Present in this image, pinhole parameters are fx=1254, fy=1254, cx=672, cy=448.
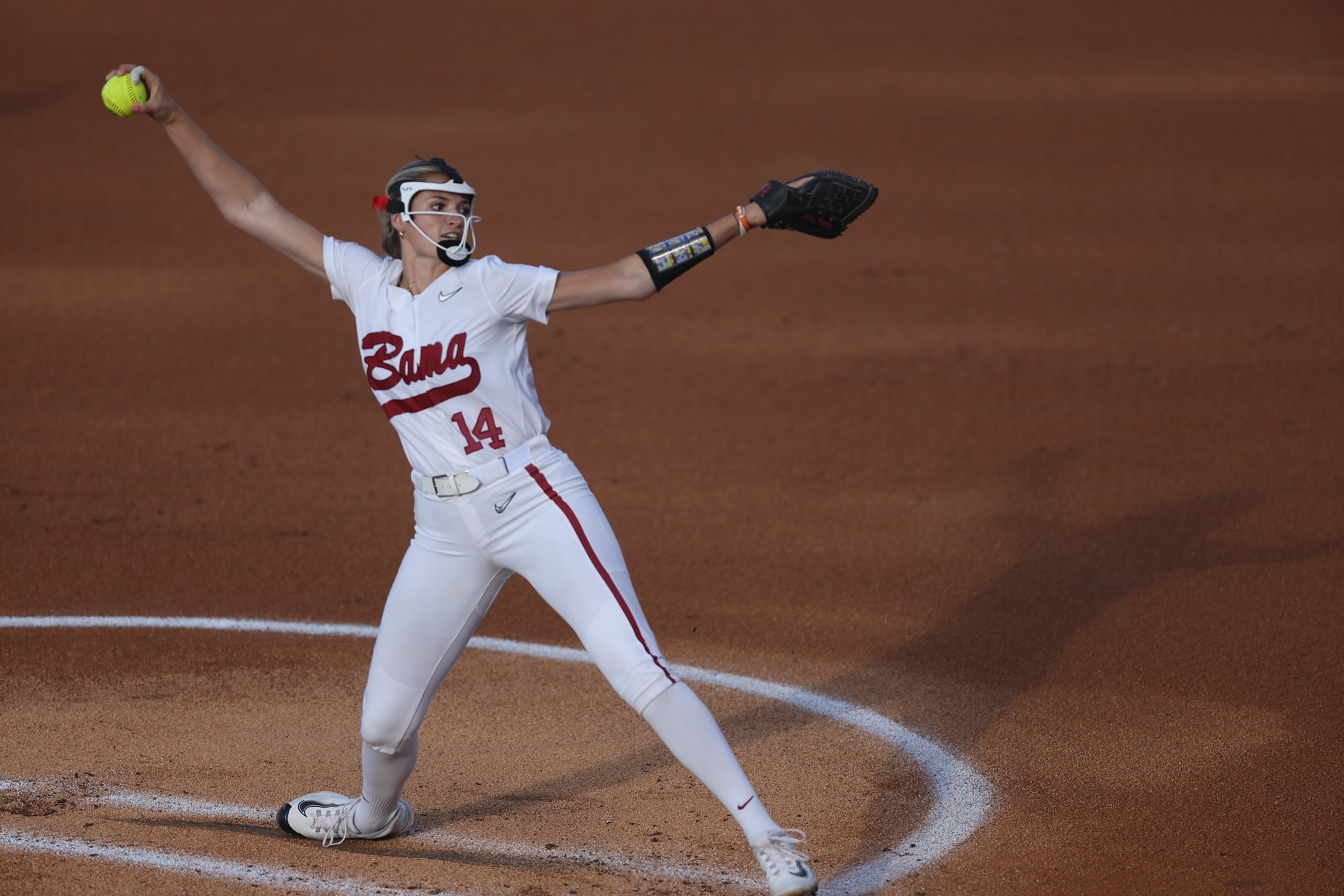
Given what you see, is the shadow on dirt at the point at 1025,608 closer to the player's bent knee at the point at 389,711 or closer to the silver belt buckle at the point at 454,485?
the player's bent knee at the point at 389,711

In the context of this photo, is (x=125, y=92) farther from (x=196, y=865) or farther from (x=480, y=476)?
(x=196, y=865)

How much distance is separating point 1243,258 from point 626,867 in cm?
888

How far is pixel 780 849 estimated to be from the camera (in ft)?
10.7

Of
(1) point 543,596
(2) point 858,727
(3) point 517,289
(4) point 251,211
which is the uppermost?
(4) point 251,211

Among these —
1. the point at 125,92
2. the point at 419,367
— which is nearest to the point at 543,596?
the point at 419,367

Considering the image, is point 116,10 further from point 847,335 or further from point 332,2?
point 847,335

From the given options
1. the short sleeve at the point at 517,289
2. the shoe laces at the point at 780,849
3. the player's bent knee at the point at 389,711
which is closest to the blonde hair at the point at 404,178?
the short sleeve at the point at 517,289

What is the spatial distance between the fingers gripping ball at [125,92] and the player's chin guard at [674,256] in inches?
63.7

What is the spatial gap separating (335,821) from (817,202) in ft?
7.89

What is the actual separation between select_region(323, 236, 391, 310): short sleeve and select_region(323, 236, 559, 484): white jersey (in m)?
0.08

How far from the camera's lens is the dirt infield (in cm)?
424

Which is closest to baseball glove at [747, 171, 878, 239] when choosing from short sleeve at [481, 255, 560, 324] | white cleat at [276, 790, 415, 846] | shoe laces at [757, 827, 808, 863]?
short sleeve at [481, 255, 560, 324]

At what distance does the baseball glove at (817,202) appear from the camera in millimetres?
3604

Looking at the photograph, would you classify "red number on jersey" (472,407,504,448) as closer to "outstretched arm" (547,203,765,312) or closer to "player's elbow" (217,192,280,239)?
"outstretched arm" (547,203,765,312)
